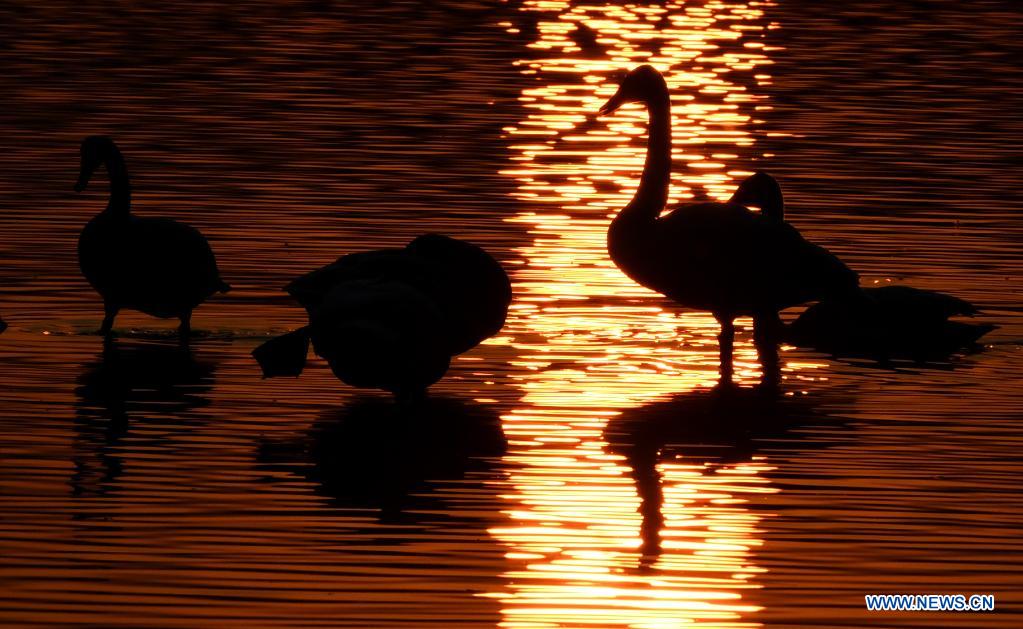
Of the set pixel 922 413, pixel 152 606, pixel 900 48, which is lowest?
pixel 900 48

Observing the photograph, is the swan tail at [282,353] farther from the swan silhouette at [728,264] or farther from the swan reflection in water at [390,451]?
the swan silhouette at [728,264]

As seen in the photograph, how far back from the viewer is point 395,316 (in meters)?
11.0

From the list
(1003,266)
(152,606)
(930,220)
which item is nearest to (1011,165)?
(930,220)

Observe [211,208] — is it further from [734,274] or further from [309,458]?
[309,458]

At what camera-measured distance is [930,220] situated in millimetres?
18047

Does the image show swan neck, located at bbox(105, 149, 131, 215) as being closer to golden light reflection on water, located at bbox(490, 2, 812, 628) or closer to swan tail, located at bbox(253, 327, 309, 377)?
golden light reflection on water, located at bbox(490, 2, 812, 628)

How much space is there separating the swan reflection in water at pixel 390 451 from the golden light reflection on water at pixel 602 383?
241mm

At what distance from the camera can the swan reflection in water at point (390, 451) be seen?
955 cm

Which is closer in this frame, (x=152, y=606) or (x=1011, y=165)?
(x=152, y=606)

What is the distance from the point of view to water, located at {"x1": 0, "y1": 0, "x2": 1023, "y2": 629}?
817cm

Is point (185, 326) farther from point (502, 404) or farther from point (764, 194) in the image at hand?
point (764, 194)

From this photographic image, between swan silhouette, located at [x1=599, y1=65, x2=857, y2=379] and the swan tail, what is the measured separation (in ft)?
8.92

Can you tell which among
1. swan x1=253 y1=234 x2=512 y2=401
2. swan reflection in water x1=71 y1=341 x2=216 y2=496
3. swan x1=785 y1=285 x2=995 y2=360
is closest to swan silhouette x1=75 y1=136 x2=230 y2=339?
swan reflection in water x1=71 y1=341 x2=216 y2=496

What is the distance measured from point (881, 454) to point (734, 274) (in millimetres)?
2893
